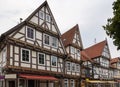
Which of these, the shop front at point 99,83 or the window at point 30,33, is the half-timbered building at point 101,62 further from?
the window at point 30,33

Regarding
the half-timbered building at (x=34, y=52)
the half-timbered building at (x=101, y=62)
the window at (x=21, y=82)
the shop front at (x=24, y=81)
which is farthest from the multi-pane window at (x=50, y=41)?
the half-timbered building at (x=101, y=62)

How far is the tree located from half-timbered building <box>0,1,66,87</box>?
1135cm

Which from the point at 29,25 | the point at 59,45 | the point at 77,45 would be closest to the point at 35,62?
the point at 29,25

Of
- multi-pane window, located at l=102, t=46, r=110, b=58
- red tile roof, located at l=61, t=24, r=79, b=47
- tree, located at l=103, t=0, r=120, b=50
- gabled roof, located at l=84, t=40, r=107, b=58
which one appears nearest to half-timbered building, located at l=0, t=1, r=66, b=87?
red tile roof, located at l=61, t=24, r=79, b=47

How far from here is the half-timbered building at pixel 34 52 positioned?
914 inches

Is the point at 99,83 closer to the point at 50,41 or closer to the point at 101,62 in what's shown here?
the point at 101,62

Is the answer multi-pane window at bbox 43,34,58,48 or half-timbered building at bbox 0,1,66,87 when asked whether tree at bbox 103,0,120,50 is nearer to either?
half-timbered building at bbox 0,1,66,87

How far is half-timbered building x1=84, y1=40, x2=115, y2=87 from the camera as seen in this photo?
48.2m

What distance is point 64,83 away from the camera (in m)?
32.7

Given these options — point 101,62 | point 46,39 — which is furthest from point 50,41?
point 101,62

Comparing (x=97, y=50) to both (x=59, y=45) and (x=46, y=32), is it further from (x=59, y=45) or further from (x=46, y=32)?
(x=46, y=32)

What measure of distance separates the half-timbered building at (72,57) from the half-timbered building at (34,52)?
2256 millimetres

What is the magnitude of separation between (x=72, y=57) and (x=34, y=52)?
10266 millimetres

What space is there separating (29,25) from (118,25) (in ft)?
45.2
